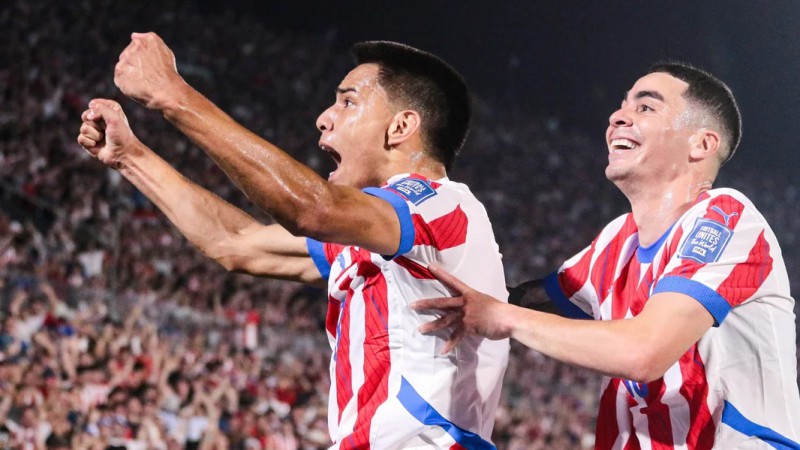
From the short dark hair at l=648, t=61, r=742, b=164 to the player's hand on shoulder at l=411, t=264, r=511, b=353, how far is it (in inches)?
45.5

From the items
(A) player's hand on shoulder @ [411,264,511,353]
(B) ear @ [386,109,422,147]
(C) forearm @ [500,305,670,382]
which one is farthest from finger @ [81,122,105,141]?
(C) forearm @ [500,305,670,382]

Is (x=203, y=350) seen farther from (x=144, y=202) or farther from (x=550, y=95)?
(x=550, y=95)

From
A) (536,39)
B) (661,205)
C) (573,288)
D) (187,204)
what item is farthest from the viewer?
(536,39)

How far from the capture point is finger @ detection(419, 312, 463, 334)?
280cm

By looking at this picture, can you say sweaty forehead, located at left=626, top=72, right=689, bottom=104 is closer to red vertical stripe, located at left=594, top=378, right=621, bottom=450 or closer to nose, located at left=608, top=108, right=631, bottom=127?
nose, located at left=608, top=108, right=631, bottom=127

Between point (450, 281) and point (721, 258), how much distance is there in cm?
79

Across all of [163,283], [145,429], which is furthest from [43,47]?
[145,429]

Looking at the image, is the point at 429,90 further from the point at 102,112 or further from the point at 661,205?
the point at 102,112

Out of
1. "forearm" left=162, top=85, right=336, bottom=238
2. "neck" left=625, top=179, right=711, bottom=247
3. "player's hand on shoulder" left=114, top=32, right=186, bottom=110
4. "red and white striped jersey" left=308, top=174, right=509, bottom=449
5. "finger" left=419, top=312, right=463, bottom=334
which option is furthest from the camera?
"neck" left=625, top=179, right=711, bottom=247

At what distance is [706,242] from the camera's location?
2885mm

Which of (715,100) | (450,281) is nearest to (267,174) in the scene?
(450,281)

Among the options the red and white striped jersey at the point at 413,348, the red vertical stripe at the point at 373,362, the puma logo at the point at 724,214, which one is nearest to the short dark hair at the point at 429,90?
the red and white striped jersey at the point at 413,348

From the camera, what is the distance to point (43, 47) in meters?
15.7

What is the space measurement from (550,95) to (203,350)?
15.9 m
